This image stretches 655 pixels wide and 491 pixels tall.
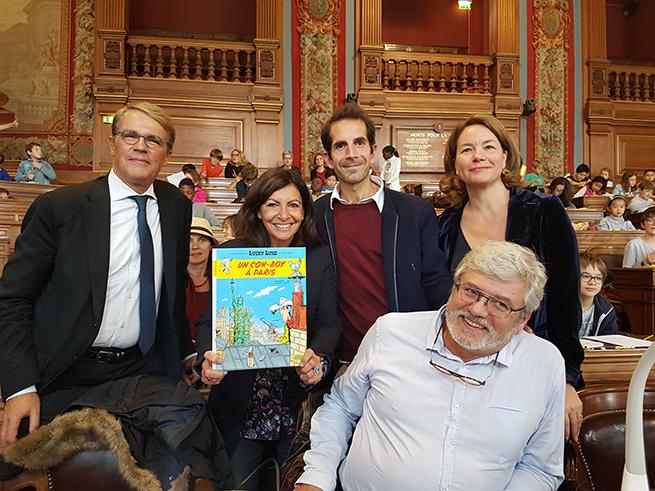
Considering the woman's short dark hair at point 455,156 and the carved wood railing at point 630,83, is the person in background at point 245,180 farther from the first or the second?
the carved wood railing at point 630,83

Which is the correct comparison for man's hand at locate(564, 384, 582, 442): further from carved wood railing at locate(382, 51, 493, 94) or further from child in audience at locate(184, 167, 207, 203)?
carved wood railing at locate(382, 51, 493, 94)

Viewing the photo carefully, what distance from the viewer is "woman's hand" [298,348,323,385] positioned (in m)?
1.62

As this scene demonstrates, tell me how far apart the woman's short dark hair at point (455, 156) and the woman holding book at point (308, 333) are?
0.61 metres

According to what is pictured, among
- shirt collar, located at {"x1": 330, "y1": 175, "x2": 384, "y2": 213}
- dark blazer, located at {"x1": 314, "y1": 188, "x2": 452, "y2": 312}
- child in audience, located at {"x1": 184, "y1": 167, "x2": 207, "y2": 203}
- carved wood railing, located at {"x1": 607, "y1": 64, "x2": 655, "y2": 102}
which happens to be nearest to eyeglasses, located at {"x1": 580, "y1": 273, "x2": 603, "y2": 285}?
dark blazer, located at {"x1": 314, "y1": 188, "x2": 452, "y2": 312}

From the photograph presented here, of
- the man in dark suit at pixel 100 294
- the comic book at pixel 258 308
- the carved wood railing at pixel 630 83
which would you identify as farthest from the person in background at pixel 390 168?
the comic book at pixel 258 308

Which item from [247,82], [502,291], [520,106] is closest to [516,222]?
[502,291]

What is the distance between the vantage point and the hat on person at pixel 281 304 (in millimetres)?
1624

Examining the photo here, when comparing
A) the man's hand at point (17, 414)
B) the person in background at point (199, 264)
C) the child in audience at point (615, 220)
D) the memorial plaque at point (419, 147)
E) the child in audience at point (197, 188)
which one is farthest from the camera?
the memorial plaque at point (419, 147)

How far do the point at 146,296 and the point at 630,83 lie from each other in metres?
13.0

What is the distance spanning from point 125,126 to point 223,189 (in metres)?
6.31

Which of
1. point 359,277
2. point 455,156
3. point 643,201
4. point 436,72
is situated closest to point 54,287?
point 359,277

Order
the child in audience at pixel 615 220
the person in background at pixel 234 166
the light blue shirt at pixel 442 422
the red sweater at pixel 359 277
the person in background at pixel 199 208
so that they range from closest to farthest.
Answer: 1. the light blue shirt at pixel 442 422
2. the red sweater at pixel 359 277
3. the person in background at pixel 199 208
4. the child in audience at pixel 615 220
5. the person in background at pixel 234 166

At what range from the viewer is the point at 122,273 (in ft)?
5.75

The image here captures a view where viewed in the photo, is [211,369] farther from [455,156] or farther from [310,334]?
[455,156]
